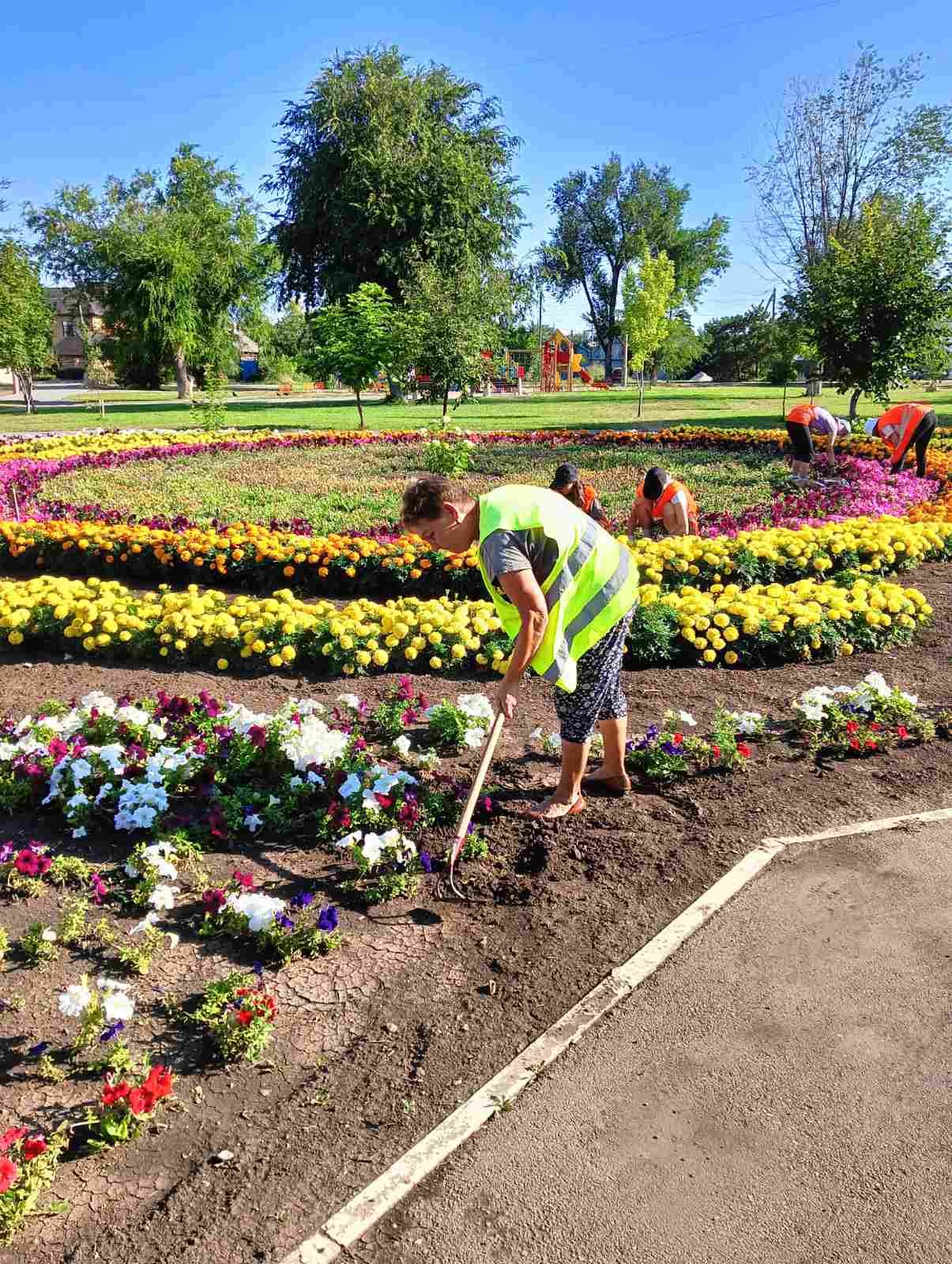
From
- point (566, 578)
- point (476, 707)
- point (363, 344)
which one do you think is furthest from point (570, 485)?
point (363, 344)

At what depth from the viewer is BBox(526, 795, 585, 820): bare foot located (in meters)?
3.78

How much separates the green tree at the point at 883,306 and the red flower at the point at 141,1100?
762 inches

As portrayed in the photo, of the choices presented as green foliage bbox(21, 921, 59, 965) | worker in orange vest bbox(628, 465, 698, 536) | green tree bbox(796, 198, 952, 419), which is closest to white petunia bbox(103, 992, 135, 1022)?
green foliage bbox(21, 921, 59, 965)

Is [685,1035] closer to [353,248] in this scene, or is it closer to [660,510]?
[660,510]

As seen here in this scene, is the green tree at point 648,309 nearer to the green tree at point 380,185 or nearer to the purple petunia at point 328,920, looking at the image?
the green tree at point 380,185

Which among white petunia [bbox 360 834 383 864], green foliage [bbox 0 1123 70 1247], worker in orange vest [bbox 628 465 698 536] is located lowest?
green foliage [bbox 0 1123 70 1247]

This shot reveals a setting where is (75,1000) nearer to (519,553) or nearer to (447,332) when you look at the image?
(519,553)

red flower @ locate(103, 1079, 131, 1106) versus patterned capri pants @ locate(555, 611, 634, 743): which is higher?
patterned capri pants @ locate(555, 611, 634, 743)

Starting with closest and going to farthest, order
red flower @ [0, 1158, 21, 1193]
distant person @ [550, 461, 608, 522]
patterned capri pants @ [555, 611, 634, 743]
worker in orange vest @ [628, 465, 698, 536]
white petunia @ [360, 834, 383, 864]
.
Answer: red flower @ [0, 1158, 21, 1193], white petunia @ [360, 834, 383, 864], patterned capri pants @ [555, 611, 634, 743], distant person @ [550, 461, 608, 522], worker in orange vest @ [628, 465, 698, 536]

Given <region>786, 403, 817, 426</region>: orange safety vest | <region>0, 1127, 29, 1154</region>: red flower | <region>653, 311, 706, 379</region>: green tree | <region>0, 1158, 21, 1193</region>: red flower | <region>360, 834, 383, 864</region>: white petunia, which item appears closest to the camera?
<region>0, 1158, 21, 1193</region>: red flower

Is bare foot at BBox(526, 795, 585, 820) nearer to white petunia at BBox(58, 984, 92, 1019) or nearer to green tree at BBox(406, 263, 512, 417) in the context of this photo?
white petunia at BBox(58, 984, 92, 1019)

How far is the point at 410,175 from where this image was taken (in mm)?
34594

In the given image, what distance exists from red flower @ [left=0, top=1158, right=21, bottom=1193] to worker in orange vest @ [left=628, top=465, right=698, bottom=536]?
6064mm

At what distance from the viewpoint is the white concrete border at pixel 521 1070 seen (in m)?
2.09
